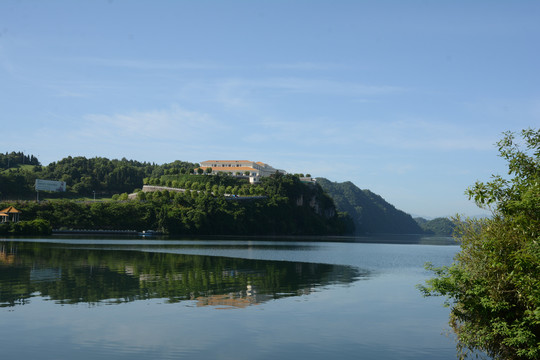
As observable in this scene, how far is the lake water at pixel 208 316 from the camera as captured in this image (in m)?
22.3

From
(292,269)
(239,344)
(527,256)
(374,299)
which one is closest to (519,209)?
(527,256)

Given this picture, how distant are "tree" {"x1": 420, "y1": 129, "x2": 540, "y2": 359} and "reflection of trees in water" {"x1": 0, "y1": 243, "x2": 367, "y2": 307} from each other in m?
15.7

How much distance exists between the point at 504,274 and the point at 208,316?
16294 millimetres

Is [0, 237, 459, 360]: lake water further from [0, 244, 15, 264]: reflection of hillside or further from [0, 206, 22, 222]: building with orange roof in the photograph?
[0, 206, 22, 222]: building with orange roof

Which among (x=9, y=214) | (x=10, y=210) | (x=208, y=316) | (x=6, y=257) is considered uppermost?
(x=10, y=210)

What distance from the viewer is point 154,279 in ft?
146

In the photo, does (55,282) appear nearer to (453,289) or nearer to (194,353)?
(194,353)

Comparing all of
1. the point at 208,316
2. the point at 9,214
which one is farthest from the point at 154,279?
the point at 9,214

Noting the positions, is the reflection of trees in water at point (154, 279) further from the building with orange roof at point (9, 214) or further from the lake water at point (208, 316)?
the building with orange roof at point (9, 214)

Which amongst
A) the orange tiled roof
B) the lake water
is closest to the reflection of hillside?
the lake water

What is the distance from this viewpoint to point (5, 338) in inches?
888

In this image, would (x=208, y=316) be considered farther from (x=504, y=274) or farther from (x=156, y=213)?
(x=156, y=213)

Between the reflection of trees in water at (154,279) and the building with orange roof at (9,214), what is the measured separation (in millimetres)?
79421

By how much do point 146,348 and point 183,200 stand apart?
167550 millimetres
